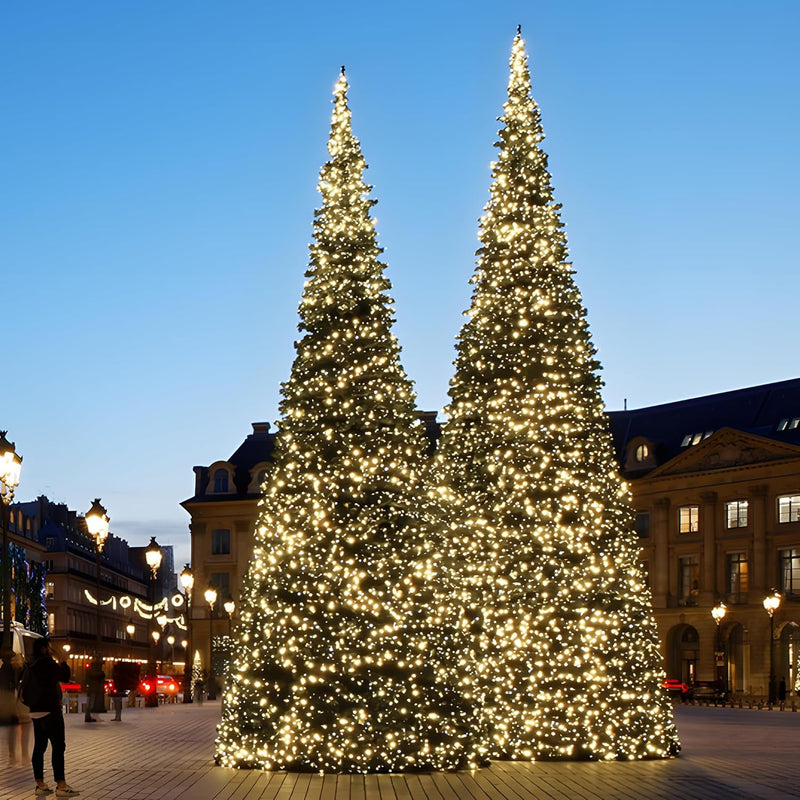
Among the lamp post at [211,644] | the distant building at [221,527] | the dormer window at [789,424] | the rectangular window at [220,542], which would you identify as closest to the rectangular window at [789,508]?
the dormer window at [789,424]

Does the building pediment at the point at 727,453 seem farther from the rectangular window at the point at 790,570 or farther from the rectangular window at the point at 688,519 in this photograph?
the rectangular window at the point at 790,570

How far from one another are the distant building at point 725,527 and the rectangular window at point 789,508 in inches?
2.1

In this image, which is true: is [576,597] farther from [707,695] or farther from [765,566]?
[765,566]

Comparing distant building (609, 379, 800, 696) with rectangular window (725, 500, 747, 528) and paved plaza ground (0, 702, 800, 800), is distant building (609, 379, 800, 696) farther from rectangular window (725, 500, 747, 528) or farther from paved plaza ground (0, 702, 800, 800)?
paved plaza ground (0, 702, 800, 800)

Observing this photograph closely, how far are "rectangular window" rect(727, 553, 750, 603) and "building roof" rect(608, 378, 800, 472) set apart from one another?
6.97 m

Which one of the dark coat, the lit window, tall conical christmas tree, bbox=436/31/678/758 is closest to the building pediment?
the lit window

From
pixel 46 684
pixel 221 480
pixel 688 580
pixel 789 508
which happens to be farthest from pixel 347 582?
pixel 221 480

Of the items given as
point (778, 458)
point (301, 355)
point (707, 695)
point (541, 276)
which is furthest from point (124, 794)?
point (778, 458)

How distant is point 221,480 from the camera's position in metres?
100

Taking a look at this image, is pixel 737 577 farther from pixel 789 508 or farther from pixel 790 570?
pixel 789 508

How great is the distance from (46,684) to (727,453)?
222ft

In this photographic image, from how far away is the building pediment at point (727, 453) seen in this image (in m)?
78.4

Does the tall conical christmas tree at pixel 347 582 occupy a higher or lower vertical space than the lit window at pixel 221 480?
lower

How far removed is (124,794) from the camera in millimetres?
18000
